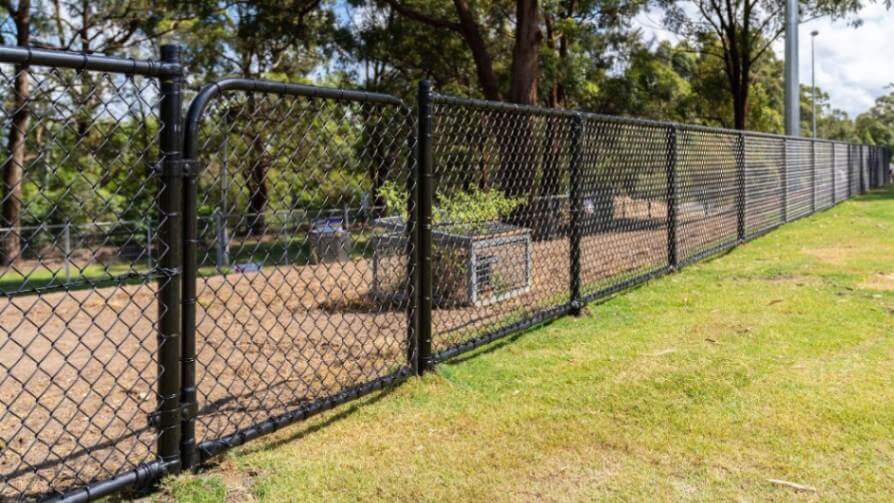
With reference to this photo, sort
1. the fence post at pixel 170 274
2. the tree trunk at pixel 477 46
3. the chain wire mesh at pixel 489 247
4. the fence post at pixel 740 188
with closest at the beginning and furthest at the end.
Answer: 1. the fence post at pixel 170 274
2. the chain wire mesh at pixel 489 247
3. the fence post at pixel 740 188
4. the tree trunk at pixel 477 46

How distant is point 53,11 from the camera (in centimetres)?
2233

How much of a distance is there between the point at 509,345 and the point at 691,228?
421 cm

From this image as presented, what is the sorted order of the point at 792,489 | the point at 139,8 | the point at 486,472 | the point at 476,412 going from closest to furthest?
the point at 792,489 → the point at 486,472 → the point at 476,412 → the point at 139,8

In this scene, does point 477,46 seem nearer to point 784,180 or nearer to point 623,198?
point 784,180

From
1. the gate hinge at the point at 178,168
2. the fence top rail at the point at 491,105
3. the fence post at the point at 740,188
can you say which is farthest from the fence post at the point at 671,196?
the gate hinge at the point at 178,168

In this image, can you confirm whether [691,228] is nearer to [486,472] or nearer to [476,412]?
[476,412]

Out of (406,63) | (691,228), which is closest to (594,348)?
(691,228)

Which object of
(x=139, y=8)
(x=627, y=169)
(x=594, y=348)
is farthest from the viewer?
(x=139, y=8)

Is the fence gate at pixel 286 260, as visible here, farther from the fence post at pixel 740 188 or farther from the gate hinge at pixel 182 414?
the fence post at pixel 740 188

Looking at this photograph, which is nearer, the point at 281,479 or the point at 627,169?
the point at 281,479

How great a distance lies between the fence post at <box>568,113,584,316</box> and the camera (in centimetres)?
539

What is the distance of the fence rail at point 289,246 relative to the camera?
8.57 ft

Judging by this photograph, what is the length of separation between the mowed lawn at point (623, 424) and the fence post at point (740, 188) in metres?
4.06

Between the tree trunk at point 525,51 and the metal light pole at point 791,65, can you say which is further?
the metal light pole at point 791,65
